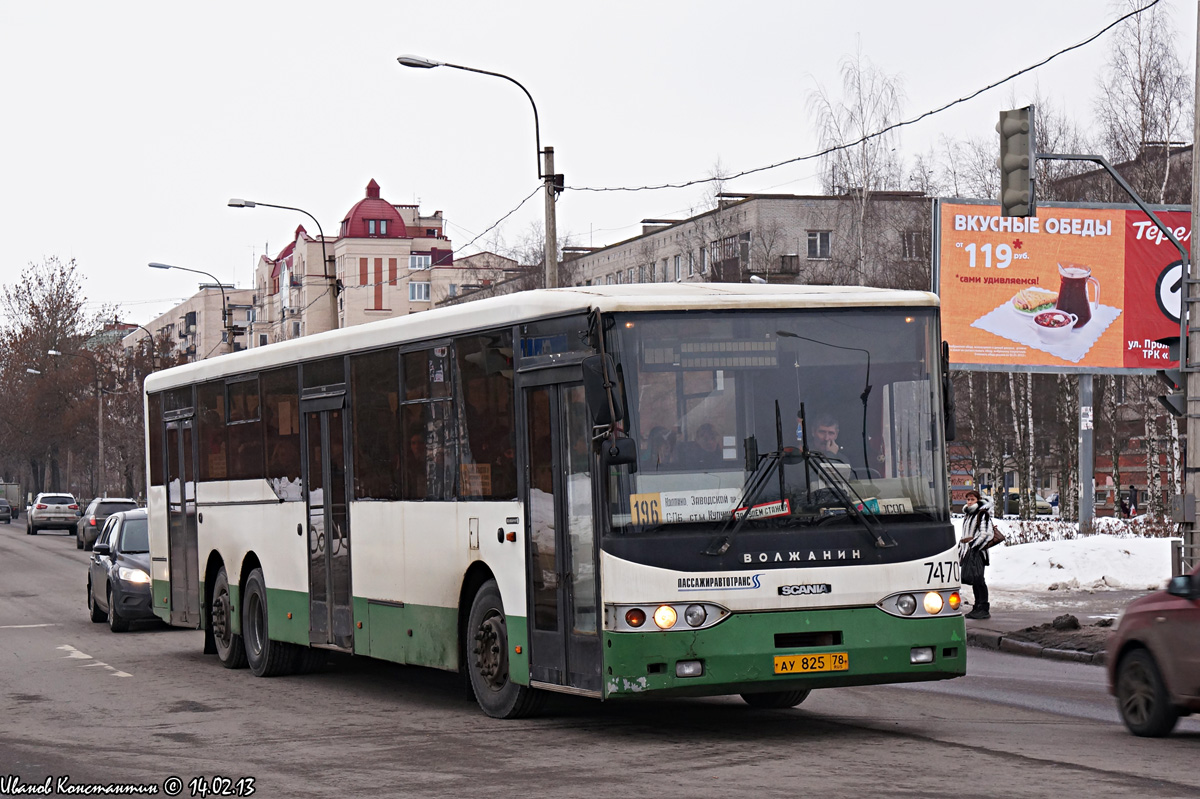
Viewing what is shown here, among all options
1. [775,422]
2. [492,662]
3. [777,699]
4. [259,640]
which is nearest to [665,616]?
[775,422]

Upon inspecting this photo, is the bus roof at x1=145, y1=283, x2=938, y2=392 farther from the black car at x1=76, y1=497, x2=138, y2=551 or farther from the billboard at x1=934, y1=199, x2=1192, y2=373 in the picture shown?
the black car at x1=76, y1=497, x2=138, y2=551

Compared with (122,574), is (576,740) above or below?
below

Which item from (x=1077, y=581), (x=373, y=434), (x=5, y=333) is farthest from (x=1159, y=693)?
(x=5, y=333)

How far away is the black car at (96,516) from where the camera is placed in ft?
165

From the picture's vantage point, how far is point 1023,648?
57.8ft

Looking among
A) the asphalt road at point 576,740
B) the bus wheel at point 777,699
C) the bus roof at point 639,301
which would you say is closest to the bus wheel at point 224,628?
the asphalt road at point 576,740

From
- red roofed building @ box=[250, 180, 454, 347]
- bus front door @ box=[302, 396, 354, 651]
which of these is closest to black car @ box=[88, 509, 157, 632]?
bus front door @ box=[302, 396, 354, 651]

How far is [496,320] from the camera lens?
11.6 metres

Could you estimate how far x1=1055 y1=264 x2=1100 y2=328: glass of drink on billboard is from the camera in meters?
30.1

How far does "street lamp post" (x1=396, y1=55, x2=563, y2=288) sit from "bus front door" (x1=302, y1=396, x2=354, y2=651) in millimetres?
8388

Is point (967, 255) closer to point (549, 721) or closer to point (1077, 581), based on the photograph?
point (1077, 581)

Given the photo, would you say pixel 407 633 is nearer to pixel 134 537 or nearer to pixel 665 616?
pixel 665 616

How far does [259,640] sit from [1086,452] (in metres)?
22.2

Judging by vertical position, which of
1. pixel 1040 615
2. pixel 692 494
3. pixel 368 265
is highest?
pixel 368 265
